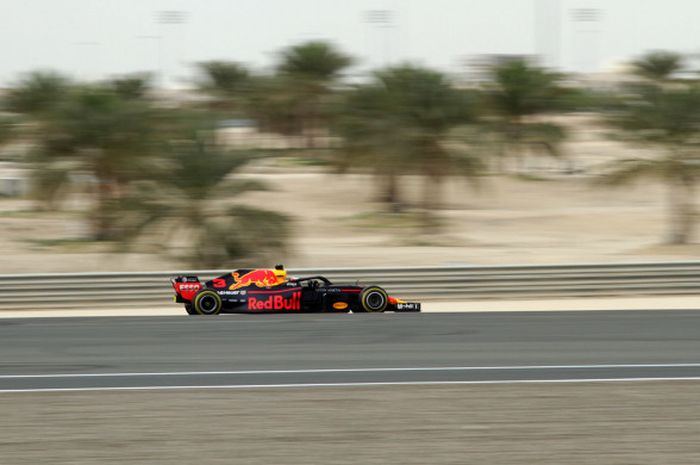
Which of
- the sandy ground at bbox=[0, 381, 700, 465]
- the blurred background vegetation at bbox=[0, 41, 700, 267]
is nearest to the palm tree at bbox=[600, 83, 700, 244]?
the blurred background vegetation at bbox=[0, 41, 700, 267]

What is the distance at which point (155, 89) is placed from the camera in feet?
112

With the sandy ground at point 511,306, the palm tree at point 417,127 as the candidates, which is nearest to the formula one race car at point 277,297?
the sandy ground at point 511,306

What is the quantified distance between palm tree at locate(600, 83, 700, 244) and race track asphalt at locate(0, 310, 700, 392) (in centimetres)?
1235

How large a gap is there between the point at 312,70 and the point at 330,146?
22694 mm

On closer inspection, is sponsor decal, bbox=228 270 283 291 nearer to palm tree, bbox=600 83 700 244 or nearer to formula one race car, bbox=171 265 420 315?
formula one race car, bbox=171 265 420 315

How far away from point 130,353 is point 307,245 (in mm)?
17836

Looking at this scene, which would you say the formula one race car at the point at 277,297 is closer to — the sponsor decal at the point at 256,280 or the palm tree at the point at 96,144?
the sponsor decal at the point at 256,280

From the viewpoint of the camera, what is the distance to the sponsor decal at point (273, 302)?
1526cm

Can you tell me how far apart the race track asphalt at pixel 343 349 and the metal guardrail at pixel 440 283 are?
6.51 ft

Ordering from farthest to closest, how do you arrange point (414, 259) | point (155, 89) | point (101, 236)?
point (155, 89) → point (101, 236) → point (414, 259)

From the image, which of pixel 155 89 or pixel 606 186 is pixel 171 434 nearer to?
pixel 606 186

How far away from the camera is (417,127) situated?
34.1 metres

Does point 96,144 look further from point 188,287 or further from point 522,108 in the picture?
point 522,108

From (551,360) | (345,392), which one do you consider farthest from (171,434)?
(551,360)
